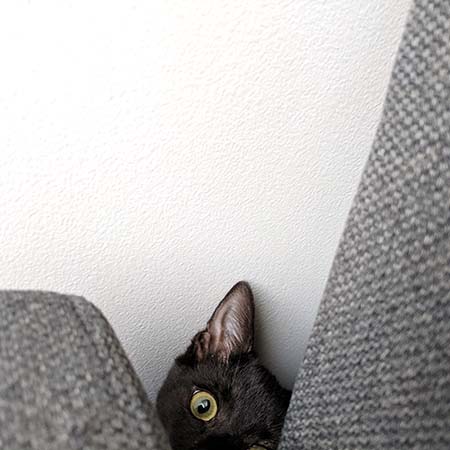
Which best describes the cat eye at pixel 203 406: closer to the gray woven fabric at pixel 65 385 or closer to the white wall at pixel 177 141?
the white wall at pixel 177 141

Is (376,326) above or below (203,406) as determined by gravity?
above

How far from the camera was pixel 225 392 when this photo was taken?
2.92 feet

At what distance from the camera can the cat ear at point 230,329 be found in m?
0.86

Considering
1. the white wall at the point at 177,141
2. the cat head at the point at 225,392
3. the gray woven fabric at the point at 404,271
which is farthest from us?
the cat head at the point at 225,392

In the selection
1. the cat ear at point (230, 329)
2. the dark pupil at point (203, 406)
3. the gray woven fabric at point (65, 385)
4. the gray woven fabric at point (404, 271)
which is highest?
the gray woven fabric at point (404, 271)

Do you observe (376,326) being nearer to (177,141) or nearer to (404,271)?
(404,271)

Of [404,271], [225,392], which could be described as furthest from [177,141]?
[225,392]

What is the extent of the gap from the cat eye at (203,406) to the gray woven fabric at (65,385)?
472 millimetres

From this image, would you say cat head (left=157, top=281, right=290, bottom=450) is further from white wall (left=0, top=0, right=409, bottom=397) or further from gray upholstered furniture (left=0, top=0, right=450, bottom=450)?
gray upholstered furniture (left=0, top=0, right=450, bottom=450)

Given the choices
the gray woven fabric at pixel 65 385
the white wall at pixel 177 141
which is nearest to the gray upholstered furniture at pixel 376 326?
the gray woven fabric at pixel 65 385

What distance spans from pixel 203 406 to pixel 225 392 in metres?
0.04

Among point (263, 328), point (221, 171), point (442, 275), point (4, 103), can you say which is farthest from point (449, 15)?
point (263, 328)

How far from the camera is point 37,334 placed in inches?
16.6

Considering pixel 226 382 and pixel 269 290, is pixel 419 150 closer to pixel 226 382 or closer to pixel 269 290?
pixel 269 290
